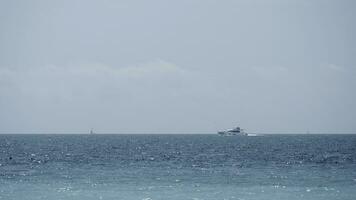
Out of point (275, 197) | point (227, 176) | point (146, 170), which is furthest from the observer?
point (146, 170)

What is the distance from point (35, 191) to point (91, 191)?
16.4ft

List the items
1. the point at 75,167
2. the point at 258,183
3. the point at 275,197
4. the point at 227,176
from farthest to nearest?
the point at 75,167
the point at 227,176
the point at 258,183
the point at 275,197

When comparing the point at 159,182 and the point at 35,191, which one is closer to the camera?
the point at 35,191

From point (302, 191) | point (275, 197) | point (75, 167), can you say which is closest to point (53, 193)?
point (275, 197)

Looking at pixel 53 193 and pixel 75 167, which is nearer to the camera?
pixel 53 193

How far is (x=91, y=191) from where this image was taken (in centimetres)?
4862

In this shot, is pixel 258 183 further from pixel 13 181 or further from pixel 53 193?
pixel 13 181

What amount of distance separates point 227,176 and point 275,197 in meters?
16.1

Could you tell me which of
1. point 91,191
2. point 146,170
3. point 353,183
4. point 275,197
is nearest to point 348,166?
point 353,183

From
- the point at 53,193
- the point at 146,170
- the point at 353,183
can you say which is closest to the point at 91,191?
the point at 53,193

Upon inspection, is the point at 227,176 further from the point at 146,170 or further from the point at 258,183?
the point at 146,170

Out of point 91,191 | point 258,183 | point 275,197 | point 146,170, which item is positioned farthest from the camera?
point 146,170

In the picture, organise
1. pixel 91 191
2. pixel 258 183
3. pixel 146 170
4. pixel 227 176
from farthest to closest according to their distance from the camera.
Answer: pixel 146 170, pixel 227 176, pixel 258 183, pixel 91 191

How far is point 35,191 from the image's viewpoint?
160ft
